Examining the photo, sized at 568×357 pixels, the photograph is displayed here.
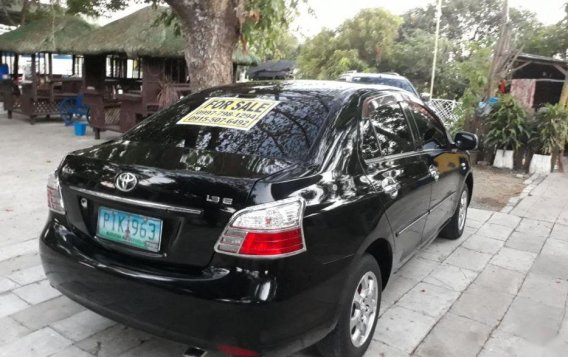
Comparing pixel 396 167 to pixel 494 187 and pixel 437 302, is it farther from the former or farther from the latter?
pixel 494 187

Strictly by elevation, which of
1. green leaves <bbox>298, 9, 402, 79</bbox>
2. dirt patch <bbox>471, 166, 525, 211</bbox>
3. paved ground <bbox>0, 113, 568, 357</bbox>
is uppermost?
green leaves <bbox>298, 9, 402, 79</bbox>

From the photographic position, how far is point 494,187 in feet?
26.5

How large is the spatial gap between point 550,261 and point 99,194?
14.1ft

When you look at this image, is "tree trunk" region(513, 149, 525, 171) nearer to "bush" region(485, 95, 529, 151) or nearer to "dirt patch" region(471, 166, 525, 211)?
"bush" region(485, 95, 529, 151)

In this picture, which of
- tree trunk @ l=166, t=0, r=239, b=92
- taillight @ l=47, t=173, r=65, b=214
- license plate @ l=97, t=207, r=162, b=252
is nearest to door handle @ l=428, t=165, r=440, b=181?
license plate @ l=97, t=207, r=162, b=252

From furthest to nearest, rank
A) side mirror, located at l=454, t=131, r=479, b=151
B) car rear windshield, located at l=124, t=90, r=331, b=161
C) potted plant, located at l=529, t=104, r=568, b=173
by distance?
potted plant, located at l=529, t=104, r=568, b=173 → side mirror, located at l=454, t=131, r=479, b=151 → car rear windshield, located at l=124, t=90, r=331, b=161

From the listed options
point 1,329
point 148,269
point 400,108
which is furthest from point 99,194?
point 400,108

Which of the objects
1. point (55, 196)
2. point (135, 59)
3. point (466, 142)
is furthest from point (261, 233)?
point (135, 59)

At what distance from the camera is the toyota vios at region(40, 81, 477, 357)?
219 centimetres

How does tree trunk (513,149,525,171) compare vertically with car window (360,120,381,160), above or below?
below

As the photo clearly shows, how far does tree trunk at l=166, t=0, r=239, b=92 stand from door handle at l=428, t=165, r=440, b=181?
10.3 feet

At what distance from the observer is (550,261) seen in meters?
4.79

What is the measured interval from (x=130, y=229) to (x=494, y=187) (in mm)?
7042

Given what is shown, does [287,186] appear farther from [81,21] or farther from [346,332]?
[81,21]
